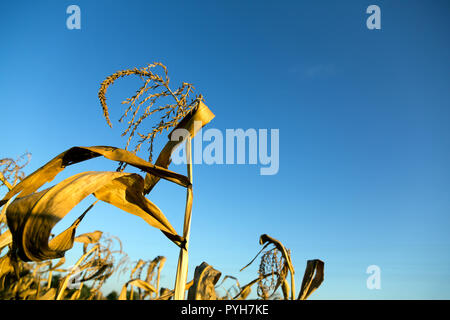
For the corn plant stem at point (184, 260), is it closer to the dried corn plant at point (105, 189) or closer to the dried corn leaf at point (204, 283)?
the dried corn plant at point (105, 189)

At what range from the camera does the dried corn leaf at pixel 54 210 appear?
3.18 feet

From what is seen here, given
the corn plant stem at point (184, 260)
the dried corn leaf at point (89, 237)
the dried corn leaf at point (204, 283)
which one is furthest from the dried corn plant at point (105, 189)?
the dried corn leaf at point (89, 237)

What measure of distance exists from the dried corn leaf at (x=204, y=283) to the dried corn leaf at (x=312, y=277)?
3.47 ft

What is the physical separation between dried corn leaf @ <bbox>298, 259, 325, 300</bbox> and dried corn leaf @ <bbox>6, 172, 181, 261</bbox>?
1680mm

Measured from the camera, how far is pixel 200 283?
1666 mm

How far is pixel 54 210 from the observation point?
3.20 ft

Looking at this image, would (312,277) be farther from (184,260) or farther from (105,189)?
(105,189)

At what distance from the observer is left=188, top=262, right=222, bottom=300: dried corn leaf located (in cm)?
162

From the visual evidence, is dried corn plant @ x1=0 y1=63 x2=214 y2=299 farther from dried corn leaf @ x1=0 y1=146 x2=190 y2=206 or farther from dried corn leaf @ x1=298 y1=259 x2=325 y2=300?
dried corn leaf @ x1=298 y1=259 x2=325 y2=300

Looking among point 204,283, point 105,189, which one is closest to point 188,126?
point 105,189
